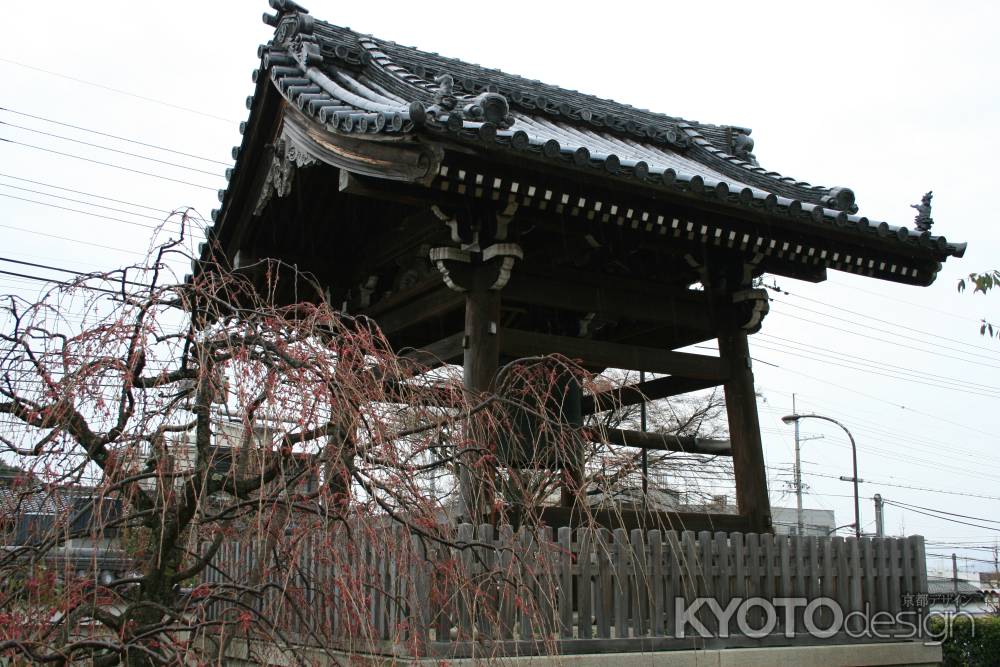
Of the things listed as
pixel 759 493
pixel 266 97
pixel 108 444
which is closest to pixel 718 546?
pixel 759 493

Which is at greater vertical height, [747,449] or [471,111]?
[471,111]

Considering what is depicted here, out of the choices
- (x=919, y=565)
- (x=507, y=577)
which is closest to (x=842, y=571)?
(x=919, y=565)

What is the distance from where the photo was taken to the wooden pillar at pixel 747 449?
787 centimetres

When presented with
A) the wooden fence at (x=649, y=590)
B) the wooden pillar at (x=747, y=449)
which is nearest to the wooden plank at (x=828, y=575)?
the wooden fence at (x=649, y=590)

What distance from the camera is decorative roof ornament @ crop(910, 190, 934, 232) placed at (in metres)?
8.00

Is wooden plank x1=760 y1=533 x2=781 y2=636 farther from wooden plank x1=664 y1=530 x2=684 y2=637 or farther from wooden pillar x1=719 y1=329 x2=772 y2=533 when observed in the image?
wooden pillar x1=719 y1=329 x2=772 y2=533

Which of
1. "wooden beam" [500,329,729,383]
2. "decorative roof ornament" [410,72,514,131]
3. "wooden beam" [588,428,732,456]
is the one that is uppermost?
"decorative roof ornament" [410,72,514,131]

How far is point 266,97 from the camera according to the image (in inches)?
324

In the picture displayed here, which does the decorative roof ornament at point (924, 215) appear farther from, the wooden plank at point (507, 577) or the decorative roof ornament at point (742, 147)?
the wooden plank at point (507, 577)

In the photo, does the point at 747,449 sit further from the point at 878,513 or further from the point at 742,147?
the point at 878,513

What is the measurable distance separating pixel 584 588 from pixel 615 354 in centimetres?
239

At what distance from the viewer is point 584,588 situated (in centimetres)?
583

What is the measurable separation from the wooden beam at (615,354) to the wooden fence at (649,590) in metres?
1.56

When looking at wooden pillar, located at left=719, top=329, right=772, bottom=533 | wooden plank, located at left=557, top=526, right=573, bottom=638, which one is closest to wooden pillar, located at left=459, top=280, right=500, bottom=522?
wooden plank, located at left=557, top=526, right=573, bottom=638
